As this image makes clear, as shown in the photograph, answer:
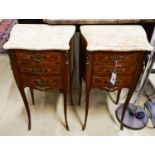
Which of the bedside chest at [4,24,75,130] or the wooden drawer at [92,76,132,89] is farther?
the wooden drawer at [92,76,132,89]

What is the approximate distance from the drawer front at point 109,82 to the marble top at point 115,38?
0.24 m

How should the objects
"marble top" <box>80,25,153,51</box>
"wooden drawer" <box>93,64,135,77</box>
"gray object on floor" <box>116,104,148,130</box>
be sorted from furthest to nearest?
"gray object on floor" <box>116,104,148,130</box>, "wooden drawer" <box>93,64,135,77</box>, "marble top" <box>80,25,153,51</box>

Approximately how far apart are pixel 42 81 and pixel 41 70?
10 centimetres

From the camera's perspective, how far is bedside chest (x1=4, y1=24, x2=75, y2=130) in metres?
1.07

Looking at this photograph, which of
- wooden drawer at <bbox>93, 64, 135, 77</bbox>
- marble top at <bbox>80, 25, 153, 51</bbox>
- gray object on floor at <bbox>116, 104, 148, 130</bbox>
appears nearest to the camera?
marble top at <bbox>80, 25, 153, 51</bbox>

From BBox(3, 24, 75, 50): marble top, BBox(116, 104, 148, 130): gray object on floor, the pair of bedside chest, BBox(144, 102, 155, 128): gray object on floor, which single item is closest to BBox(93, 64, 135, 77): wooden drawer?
the pair of bedside chest

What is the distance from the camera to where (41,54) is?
3.60ft

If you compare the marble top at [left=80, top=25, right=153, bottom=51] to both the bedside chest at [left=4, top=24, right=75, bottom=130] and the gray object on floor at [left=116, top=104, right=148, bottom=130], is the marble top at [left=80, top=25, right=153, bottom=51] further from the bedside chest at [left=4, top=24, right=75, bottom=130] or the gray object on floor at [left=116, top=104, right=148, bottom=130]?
the gray object on floor at [left=116, top=104, right=148, bottom=130]

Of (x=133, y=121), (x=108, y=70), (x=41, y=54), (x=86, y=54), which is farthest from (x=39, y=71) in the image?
(x=133, y=121)

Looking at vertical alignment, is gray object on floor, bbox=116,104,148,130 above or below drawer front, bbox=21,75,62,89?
below

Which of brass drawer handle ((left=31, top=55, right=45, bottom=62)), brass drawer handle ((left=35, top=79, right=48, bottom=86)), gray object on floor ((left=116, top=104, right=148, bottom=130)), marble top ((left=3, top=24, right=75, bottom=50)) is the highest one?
marble top ((left=3, top=24, right=75, bottom=50))
